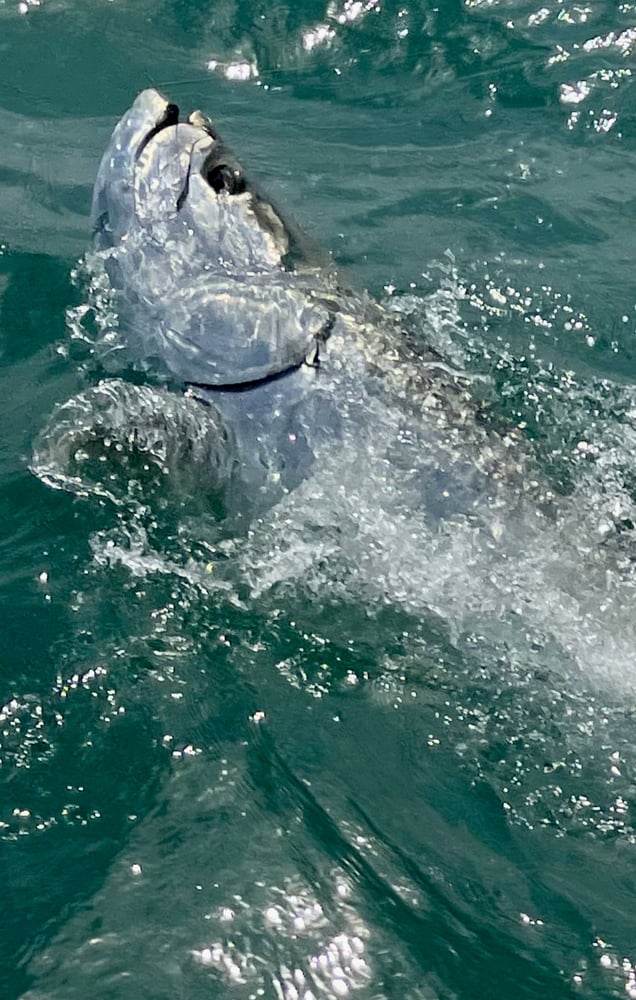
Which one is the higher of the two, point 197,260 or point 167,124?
point 167,124

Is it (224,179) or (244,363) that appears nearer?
(244,363)

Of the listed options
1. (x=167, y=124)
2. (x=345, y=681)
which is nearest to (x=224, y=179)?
(x=167, y=124)

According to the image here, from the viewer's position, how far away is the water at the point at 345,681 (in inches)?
117

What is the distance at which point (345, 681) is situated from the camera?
11.7ft

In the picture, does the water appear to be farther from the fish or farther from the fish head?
the fish head

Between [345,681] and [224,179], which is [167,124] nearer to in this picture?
[224,179]

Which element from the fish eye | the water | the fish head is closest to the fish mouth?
the fish head

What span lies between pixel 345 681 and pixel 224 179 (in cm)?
173

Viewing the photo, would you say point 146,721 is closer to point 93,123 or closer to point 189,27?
point 93,123

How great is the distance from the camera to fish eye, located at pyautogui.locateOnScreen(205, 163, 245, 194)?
4156mm

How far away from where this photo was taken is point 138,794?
3.20 metres

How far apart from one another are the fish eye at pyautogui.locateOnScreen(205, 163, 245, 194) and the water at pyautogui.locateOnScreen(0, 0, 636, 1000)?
586 millimetres

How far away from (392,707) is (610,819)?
655mm

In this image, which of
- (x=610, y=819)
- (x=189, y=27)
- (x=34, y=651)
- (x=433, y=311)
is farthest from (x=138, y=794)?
(x=189, y=27)
